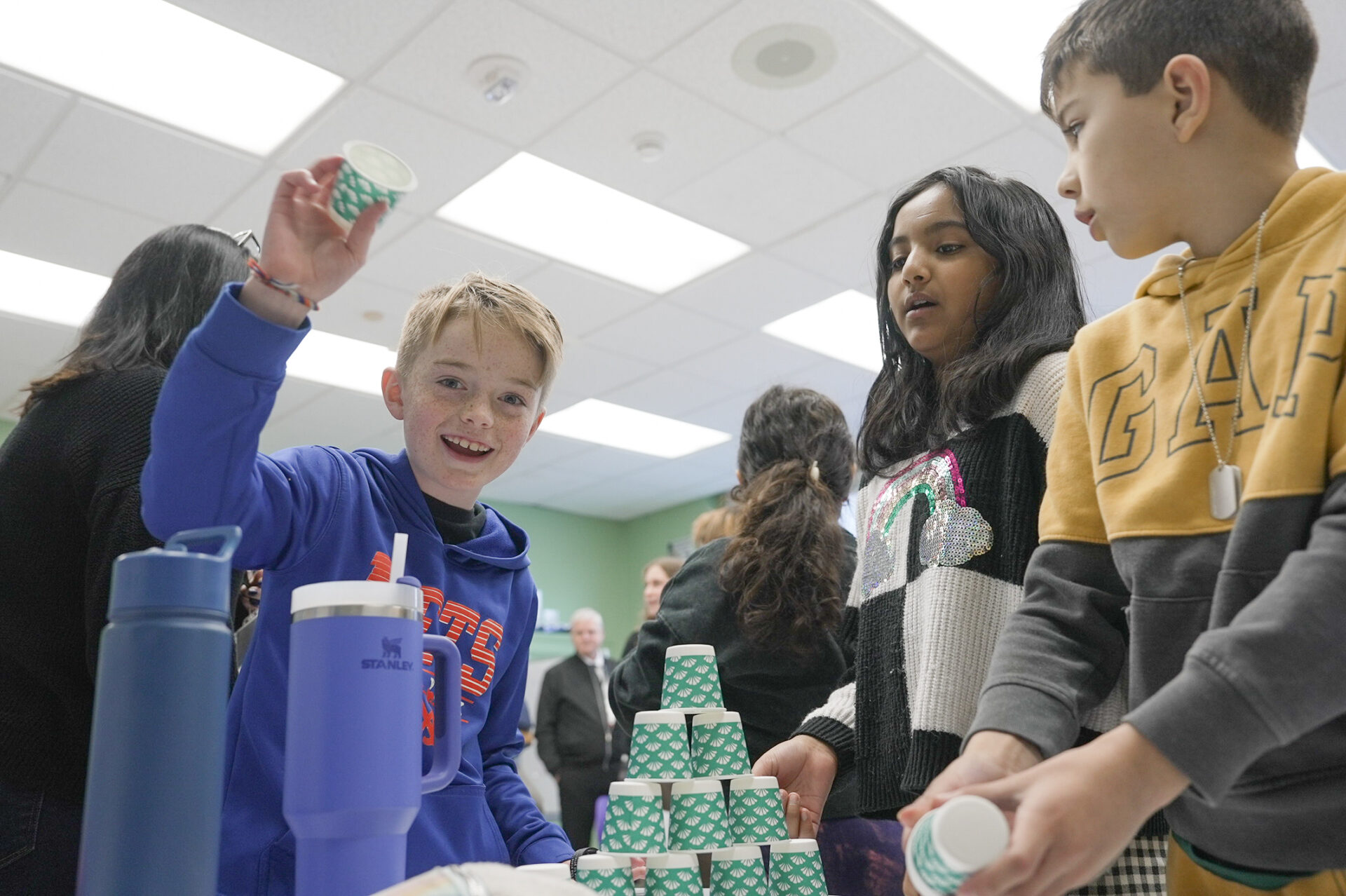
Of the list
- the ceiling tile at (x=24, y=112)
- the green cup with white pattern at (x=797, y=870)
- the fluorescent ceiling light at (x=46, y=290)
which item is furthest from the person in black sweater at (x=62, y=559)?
the fluorescent ceiling light at (x=46, y=290)

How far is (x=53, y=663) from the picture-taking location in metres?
1.22

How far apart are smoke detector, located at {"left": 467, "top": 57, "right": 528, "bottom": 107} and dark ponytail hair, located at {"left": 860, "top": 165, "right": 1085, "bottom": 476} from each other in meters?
2.17

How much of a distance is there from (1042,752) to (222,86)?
3418mm

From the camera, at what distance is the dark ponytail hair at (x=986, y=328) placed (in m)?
1.14

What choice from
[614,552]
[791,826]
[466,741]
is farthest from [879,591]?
[614,552]

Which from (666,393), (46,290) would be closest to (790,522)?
(46,290)

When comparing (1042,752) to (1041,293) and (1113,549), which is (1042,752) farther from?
(1041,293)

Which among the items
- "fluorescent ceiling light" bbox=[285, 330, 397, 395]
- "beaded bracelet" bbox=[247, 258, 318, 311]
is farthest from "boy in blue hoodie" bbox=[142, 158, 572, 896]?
"fluorescent ceiling light" bbox=[285, 330, 397, 395]

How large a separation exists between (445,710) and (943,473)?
63 centimetres

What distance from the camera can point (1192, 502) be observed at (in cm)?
76

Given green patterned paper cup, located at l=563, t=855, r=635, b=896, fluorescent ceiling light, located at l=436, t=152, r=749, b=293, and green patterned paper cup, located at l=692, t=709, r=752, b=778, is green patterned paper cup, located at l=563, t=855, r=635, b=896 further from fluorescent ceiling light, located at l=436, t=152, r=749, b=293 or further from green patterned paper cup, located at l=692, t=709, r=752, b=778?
fluorescent ceiling light, located at l=436, t=152, r=749, b=293

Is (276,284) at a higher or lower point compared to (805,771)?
higher

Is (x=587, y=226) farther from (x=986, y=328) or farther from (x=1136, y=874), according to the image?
(x=1136, y=874)

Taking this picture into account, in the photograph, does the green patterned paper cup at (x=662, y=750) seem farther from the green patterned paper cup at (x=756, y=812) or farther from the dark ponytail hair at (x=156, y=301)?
the dark ponytail hair at (x=156, y=301)
